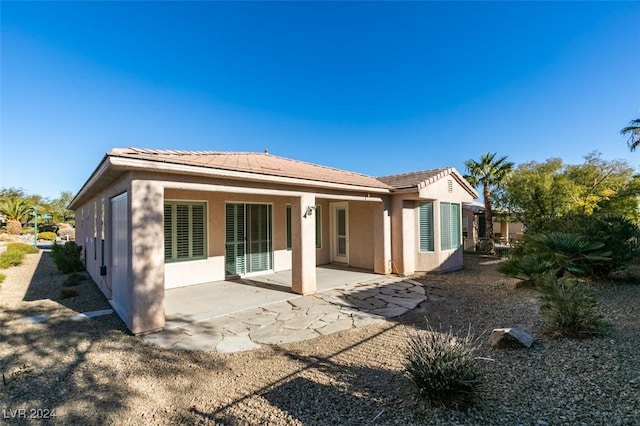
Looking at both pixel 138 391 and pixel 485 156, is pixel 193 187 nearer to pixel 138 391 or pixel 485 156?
pixel 138 391

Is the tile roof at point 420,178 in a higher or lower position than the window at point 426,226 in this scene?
higher

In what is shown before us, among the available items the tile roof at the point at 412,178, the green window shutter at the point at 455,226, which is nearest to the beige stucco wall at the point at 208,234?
the tile roof at the point at 412,178

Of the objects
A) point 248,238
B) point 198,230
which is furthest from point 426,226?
point 198,230

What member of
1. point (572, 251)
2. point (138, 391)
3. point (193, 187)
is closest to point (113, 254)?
point (193, 187)

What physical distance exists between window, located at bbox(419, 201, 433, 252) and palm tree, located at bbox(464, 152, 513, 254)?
8.45 m

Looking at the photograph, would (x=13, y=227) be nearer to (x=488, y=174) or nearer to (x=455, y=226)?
(x=455, y=226)

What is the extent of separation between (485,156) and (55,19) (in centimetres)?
2229

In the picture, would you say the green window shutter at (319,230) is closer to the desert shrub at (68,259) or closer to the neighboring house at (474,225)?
the desert shrub at (68,259)

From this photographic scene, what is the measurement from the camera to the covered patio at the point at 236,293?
714cm

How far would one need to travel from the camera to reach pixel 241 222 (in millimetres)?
11164

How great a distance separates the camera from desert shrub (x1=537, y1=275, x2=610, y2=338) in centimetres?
508

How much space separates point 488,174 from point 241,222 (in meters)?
16.2

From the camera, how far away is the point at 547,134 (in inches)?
688

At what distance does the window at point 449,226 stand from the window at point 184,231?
10156 mm
